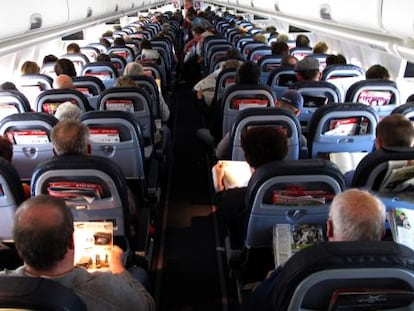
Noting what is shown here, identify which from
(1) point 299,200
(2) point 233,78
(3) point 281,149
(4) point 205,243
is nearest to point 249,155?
(3) point 281,149

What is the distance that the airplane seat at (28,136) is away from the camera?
151 inches

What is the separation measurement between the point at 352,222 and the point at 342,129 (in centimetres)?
223

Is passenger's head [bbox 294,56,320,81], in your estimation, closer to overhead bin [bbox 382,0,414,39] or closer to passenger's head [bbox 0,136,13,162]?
overhead bin [bbox 382,0,414,39]

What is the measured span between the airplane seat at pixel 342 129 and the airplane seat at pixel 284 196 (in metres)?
1.41

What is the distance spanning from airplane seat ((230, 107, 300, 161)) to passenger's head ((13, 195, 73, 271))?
210 centimetres

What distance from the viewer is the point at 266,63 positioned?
7.85 metres

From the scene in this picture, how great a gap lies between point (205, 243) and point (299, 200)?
1962 millimetres

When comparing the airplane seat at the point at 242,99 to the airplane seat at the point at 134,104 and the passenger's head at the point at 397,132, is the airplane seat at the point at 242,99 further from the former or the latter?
the passenger's head at the point at 397,132

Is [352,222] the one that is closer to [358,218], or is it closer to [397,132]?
[358,218]

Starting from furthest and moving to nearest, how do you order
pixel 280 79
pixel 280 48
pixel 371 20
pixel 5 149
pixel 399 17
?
1. pixel 280 48
2. pixel 280 79
3. pixel 371 20
4. pixel 5 149
5. pixel 399 17

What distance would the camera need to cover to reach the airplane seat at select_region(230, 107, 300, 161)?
149 inches

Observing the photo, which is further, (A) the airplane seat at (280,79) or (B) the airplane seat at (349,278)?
(A) the airplane seat at (280,79)

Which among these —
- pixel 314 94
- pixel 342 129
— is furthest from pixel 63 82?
pixel 342 129

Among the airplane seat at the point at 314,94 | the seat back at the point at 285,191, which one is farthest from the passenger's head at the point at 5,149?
the airplane seat at the point at 314,94
